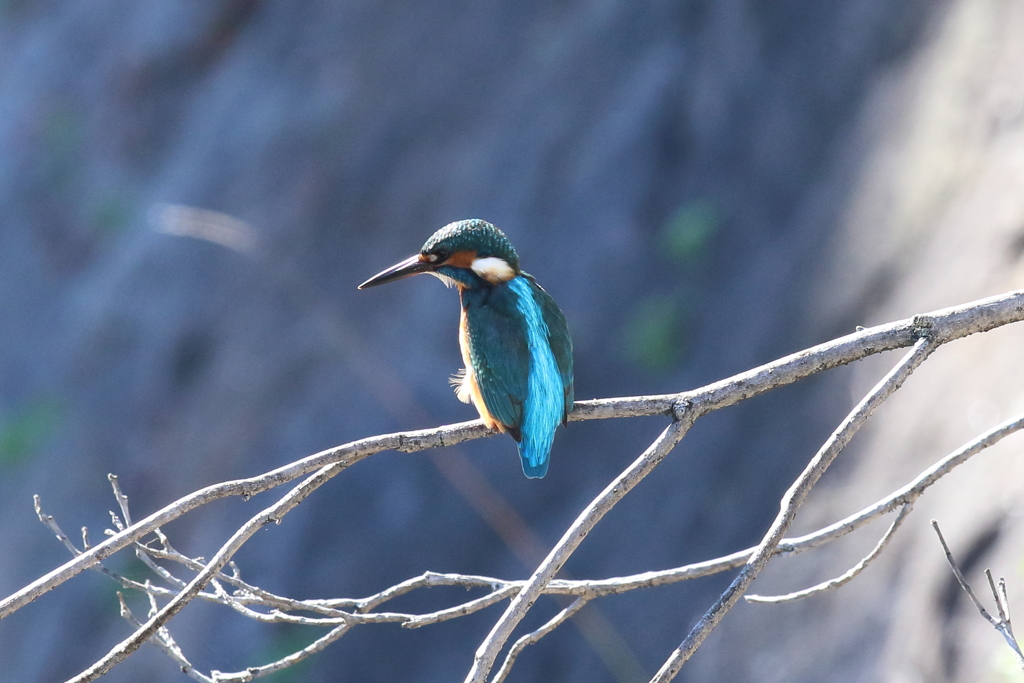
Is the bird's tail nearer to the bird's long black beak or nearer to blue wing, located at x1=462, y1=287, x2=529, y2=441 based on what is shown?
blue wing, located at x1=462, y1=287, x2=529, y2=441

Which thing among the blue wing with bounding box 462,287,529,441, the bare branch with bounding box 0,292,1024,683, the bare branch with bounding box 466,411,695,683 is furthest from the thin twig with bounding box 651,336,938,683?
the blue wing with bounding box 462,287,529,441

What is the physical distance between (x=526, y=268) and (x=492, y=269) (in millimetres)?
4526

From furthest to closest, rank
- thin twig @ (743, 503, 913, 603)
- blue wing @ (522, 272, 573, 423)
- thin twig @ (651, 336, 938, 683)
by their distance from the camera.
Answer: blue wing @ (522, 272, 573, 423), thin twig @ (743, 503, 913, 603), thin twig @ (651, 336, 938, 683)

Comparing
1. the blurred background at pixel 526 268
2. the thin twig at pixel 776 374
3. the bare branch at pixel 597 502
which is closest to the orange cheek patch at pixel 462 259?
the bare branch at pixel 597 502

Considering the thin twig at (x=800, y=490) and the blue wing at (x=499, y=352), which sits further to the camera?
Result: the blue wing at (x=499, y=352)

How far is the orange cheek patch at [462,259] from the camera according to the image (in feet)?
8.32

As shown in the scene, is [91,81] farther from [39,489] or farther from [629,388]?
[629,388]

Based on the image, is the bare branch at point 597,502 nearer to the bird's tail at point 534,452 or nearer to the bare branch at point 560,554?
the bare branch at point 560,554

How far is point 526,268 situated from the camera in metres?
7.08

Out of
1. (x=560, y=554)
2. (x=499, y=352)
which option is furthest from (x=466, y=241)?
(x=560, y=554)

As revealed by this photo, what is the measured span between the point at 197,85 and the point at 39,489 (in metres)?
4.29

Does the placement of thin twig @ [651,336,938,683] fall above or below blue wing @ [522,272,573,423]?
below

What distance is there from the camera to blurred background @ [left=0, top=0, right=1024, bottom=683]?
487cm

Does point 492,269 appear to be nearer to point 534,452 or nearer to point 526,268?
point 534,452
